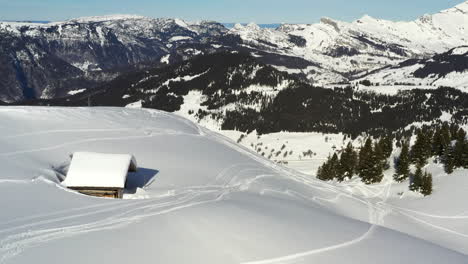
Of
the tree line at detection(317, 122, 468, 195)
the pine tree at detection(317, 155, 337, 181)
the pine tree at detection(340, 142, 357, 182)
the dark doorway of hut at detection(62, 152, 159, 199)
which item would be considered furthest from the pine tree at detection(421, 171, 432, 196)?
the dark doorway of hut at detection(62, 152, 159, 199)

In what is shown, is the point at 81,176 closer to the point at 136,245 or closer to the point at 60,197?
the point at 60,197

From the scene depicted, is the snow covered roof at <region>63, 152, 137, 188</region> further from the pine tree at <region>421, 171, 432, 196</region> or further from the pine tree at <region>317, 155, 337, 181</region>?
the pine tree at <region>317, 155, 337, 181</region>

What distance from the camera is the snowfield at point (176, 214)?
18.7 metres

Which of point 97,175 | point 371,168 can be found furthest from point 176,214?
point 371,168

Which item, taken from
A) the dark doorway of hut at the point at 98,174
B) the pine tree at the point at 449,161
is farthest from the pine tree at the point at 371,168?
the dark doorway of hut at the point at 98,174

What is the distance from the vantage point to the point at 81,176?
3056 centimetres

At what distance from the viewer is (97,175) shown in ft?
101

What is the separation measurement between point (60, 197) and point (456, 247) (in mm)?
37485

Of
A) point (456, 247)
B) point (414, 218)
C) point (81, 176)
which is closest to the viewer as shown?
point (81, 176)

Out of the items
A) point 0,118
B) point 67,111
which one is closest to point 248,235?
point 0,118

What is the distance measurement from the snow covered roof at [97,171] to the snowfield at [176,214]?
154 cm

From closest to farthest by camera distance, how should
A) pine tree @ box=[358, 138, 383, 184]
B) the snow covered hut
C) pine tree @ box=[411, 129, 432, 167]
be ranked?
1. the snow covered hut
2. pine tree @ box=[358, 138, 383, 184]
3. pine tree @ box=[411, 129, 432, 167]

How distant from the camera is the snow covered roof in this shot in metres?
30.4

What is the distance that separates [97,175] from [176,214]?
33.6ft
